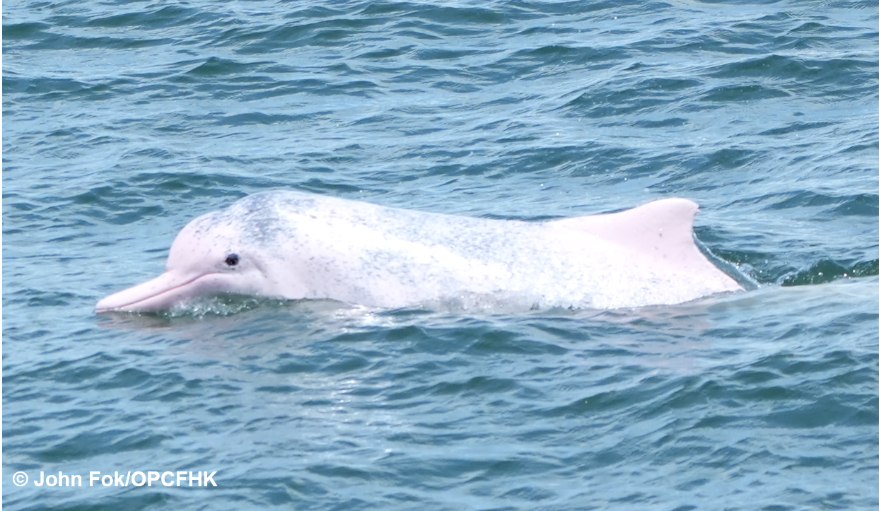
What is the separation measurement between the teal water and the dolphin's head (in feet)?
0.85

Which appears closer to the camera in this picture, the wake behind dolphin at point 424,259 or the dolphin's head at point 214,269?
the wake behind dolphin at point 424,259

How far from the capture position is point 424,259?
1517cm

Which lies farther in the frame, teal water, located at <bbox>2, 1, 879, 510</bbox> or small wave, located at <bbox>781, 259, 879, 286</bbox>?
small wave, located at <bbox>781, 259, 879, 286</bbox>

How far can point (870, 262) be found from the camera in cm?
1694

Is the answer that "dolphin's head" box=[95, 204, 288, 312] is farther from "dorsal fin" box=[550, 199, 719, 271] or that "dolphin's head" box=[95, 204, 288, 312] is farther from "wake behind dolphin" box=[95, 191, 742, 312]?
"dorsal fin" box=[550, 199, 719, 271]

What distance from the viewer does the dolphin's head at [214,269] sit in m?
15.3

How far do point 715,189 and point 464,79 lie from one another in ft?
23.0

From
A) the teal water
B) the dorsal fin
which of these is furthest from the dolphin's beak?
the dorsal fin

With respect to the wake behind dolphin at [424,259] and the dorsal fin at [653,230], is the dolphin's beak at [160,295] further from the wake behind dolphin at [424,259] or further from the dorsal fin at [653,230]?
the dorsal fin at [653,230]

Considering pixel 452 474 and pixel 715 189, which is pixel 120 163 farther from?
pixel 452 474

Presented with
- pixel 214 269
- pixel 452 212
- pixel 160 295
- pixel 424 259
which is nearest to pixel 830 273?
pixel 424 259

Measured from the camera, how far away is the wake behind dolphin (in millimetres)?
15125

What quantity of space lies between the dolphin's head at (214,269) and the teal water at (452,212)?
259 mm

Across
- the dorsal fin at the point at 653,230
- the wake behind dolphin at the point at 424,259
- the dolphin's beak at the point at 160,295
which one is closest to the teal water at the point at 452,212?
the dolphin's beak at the point at 160,295
